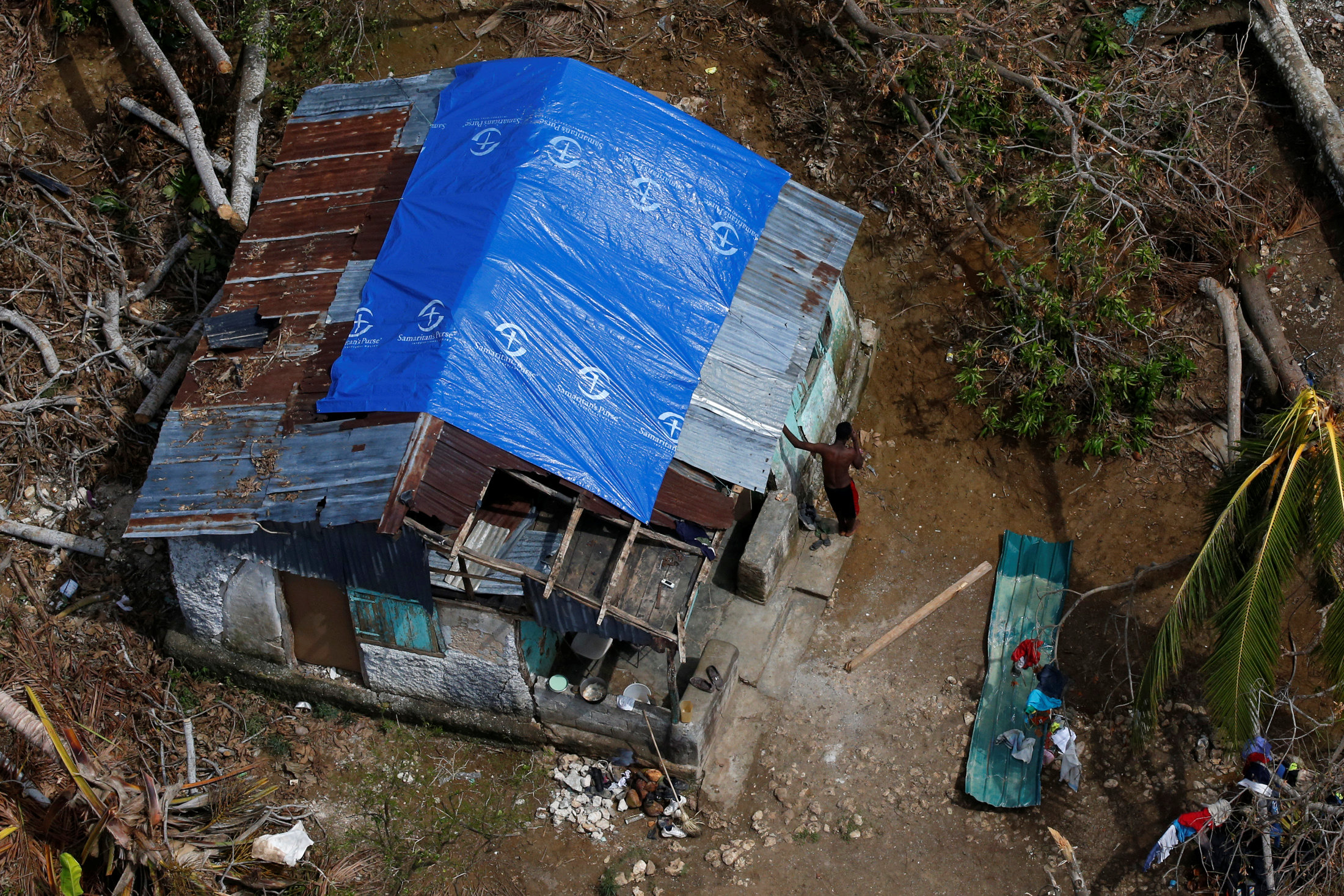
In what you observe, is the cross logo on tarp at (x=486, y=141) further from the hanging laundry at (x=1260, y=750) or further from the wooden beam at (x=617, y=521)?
the hanging laundry at (x=1260, y=750)

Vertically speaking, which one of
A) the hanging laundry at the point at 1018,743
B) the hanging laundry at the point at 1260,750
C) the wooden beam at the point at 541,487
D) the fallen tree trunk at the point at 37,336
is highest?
the hanging laundry at the point at 1260,750

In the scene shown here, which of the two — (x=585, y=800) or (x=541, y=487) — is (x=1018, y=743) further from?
→ (x=541, y=487)

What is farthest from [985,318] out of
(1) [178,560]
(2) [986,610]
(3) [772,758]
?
(1) [178,560]

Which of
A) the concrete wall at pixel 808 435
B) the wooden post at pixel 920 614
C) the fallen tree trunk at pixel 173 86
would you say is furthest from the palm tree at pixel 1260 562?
the fallen tree trunk at pixel 173 86

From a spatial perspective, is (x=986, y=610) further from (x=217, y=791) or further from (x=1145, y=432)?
(x=217, y=791)

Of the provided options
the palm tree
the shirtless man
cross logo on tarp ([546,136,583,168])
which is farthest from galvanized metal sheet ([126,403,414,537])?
the palm tree

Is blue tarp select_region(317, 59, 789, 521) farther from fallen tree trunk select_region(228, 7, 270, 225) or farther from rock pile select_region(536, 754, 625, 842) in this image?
fallen tree trunk select_region(228, 7, 270, 225)
